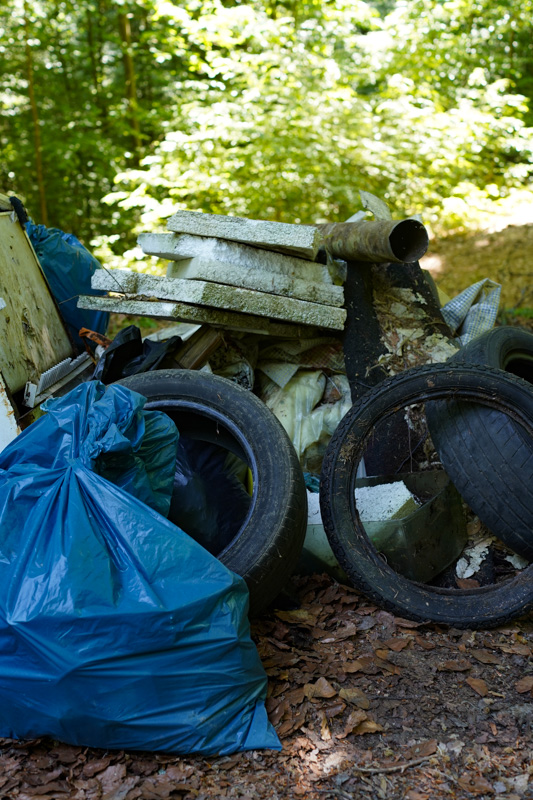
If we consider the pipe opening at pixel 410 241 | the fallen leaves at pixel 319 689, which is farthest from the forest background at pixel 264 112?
the fallen leaves at pixel 319 689

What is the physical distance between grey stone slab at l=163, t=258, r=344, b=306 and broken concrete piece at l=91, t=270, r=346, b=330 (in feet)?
0.19

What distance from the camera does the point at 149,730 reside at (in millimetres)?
1762

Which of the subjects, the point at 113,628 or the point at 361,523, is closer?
the point at 113,628

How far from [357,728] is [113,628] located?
82 centimetres

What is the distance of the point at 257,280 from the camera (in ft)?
10.5

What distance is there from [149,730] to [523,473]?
173cm

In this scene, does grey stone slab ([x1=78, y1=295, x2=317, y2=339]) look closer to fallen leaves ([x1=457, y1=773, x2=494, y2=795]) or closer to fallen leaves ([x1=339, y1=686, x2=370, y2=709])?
fallen leaves ([x1=339, y1=686, x2=370, y2=709])

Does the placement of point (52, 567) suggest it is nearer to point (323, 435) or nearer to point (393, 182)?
point (323, 435)

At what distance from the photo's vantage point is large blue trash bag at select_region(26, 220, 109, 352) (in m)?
3.81

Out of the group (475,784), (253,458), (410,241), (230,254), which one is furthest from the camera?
(410,241)

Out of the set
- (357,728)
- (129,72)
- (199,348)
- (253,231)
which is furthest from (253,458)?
(129,72)

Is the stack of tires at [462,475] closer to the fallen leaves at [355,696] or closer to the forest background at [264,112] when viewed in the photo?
the fallen leaves at [355,696]

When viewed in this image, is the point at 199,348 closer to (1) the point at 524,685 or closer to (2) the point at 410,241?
(2) the point at 410,241

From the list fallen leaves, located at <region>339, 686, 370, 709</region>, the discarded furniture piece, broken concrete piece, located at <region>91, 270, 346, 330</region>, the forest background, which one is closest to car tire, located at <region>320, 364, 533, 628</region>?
fallen leaves, located at <region>339, 686, 370, 709</region>
